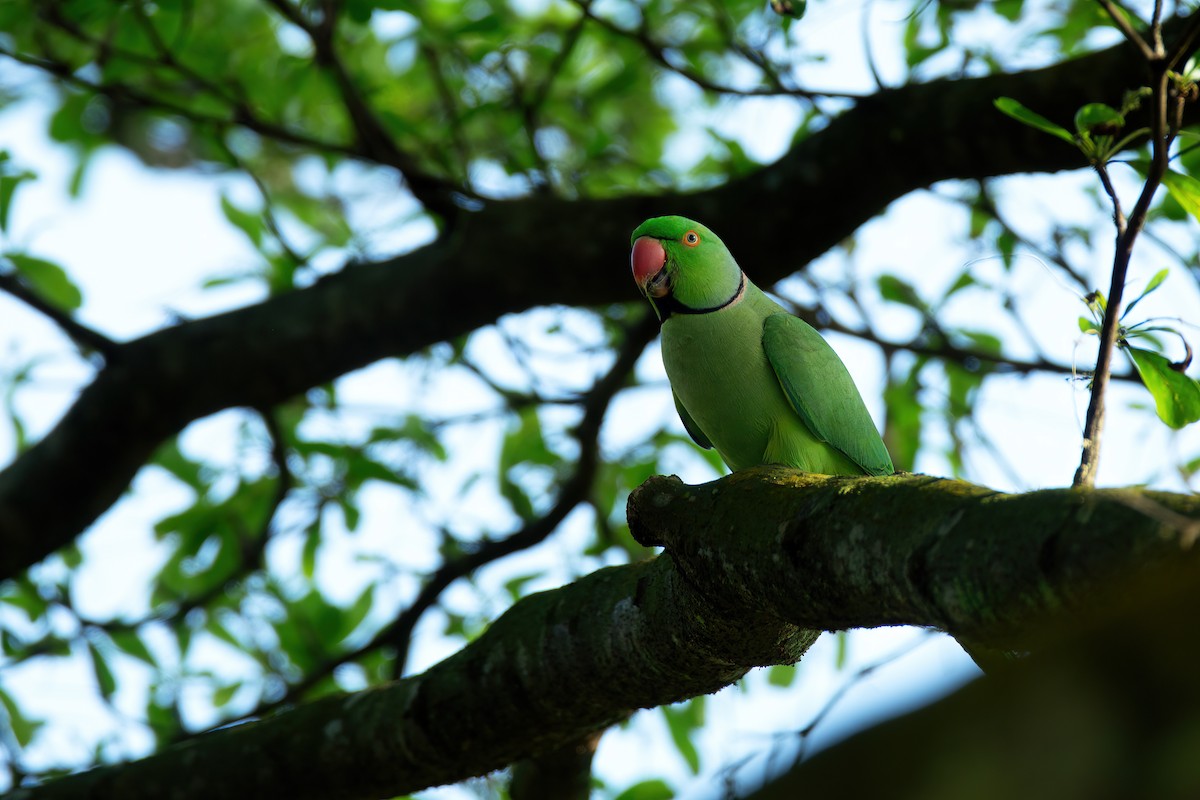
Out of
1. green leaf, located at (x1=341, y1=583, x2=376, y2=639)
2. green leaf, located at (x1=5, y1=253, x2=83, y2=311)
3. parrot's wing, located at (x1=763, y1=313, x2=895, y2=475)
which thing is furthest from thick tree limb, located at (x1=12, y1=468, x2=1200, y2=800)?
green leaf, located at (x1=5, y1=253, x2=83, y2=311)

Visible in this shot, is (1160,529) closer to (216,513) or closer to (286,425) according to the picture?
(216,513)

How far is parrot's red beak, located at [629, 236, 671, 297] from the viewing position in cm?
301

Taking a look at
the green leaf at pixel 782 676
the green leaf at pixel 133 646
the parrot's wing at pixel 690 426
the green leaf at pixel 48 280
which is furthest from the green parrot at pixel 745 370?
the green leaf at pixel 133 646

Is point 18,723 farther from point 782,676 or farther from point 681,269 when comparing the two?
point 681,269

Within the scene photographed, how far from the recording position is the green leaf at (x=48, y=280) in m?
4.46

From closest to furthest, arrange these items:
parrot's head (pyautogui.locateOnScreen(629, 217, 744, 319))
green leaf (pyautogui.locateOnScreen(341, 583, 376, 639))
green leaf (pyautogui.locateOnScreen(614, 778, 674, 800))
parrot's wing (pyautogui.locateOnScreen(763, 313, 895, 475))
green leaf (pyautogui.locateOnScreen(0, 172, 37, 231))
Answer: parrot's wing (pyautogui.locateOnScreen(763, 313, 895, 475)), parrot's head (pyautogui.locateOnScreen(629, 217, 744, 319)), green leaf (pyautogui.locateOnScreen(614, 778, 674, 800)), green leaf (pyautogui.locateOnScreen(0, 172, 37, 231)), green leaf (pyautogui.locateOnScreen(341, 583, 376, 639))

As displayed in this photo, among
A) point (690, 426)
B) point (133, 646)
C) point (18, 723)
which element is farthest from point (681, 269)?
point (18, 723)

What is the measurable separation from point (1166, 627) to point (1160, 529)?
495 millimetres

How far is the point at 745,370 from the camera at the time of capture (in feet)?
9.39

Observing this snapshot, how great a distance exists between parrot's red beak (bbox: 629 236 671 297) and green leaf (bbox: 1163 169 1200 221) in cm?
134

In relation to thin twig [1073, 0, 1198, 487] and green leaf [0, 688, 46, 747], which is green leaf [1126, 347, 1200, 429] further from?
green leaf [0, 688, 46, 747]

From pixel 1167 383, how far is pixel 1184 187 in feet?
1.21

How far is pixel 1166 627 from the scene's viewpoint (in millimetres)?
692

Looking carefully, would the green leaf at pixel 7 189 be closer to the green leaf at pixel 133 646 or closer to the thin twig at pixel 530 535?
the green leaf at pixel 133 646
